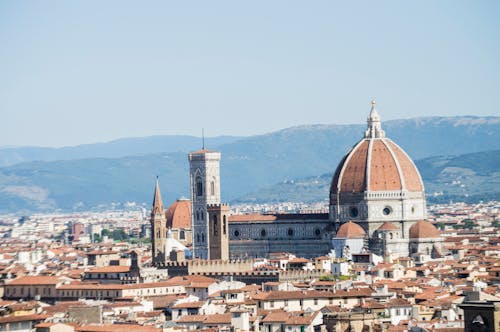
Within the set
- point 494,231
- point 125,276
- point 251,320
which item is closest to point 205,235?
point 125,276

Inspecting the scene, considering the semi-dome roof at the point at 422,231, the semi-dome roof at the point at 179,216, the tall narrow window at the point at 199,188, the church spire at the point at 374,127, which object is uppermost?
the church spire at the point at 374,127

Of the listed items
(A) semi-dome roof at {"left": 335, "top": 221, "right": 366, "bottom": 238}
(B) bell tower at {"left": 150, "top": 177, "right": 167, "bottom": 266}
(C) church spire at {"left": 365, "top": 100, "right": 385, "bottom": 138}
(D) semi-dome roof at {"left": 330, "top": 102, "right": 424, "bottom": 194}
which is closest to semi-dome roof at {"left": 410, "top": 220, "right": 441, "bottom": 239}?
(D) semi-dome roof at {"left": 330, "top": 102, "right": 424, "bottom": 194}

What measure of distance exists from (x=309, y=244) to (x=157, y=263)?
14.8m

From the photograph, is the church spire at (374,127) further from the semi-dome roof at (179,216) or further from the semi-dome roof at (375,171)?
the semi-dome roof at (179,216)

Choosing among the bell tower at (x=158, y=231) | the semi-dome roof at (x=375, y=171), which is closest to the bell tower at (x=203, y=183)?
the bell tower at (x=158, y=231)

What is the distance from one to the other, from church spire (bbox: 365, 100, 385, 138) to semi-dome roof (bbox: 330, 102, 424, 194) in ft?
4.50

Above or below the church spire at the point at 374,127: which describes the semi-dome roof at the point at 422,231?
below

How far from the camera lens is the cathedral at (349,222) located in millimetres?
114000

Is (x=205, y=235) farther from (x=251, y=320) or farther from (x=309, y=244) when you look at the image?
(x=251, y=320)

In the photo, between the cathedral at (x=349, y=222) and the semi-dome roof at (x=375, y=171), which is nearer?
the cathedral at (x=349, y=222)

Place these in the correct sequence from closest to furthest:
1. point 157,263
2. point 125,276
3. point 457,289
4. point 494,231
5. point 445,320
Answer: point 445,320
point 457,289
point 125,276
point 157,263
point 494,231

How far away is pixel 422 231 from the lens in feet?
374

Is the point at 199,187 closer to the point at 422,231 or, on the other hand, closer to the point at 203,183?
the point at 203,183

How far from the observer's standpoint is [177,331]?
59062mm
